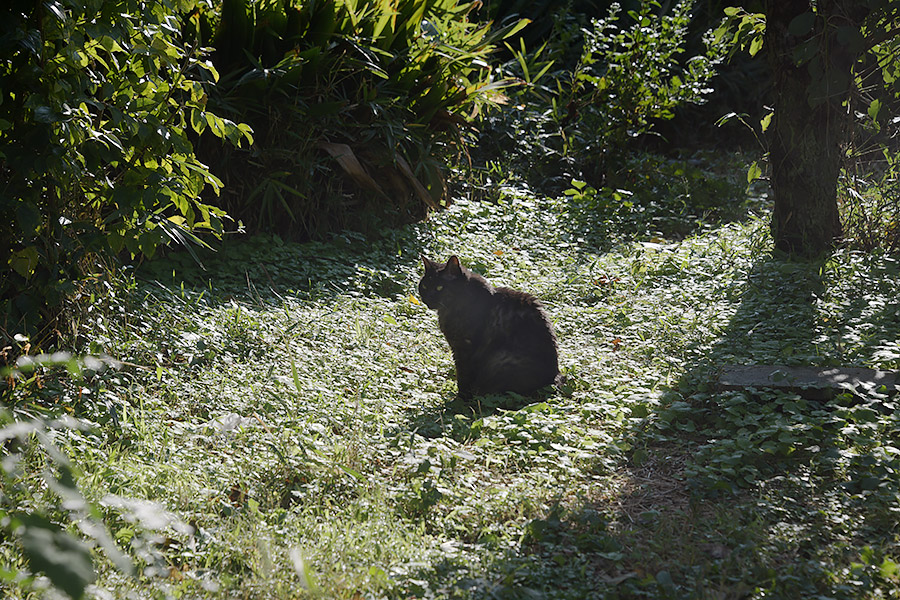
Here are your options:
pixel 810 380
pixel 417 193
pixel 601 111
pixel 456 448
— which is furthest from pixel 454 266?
pixel 601 111

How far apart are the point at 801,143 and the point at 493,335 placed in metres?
3.32

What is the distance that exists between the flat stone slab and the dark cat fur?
38.7 inches

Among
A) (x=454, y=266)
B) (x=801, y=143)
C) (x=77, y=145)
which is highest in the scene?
(x=801, y=143)

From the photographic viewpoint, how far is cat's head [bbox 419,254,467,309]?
4.75 meters

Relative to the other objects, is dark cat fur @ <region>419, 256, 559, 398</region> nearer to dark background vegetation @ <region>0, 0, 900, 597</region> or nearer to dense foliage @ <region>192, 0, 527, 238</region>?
dark background vegetation @ <region>0, 0, 900, 597</region>

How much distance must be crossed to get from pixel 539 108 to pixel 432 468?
23.5 feet

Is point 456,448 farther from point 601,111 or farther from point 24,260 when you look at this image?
point 601,111

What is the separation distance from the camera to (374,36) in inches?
269

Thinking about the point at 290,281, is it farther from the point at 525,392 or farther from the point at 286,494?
the point at 286,494

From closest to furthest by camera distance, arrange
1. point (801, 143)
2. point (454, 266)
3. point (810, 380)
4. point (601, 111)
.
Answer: point (810, 380)
point (454, 266)
point (801, 143)
point (601, 111)

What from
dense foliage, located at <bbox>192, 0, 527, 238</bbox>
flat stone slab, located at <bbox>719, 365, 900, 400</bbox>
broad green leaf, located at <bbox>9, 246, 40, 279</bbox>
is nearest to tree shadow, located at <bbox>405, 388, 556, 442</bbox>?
flat stone slab, located at <bbox>719, 365, 900, 400</bbox>

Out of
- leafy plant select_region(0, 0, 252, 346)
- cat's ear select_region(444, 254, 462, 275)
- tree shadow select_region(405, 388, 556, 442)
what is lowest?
tree shadow select_region(405, 388, 556, 442)

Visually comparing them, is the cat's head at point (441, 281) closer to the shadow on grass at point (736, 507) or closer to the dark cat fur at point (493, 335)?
the dark cat fur at point (493, 335)

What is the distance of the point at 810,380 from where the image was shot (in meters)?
3.99
